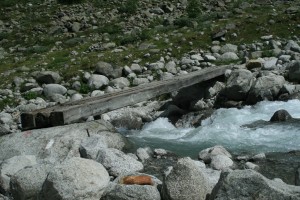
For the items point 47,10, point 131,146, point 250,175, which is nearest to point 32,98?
point 131,146

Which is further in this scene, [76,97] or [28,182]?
[76,97]

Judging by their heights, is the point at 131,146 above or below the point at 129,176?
below

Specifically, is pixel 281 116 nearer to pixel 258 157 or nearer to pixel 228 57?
pixel 258 157

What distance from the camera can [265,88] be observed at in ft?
46.7

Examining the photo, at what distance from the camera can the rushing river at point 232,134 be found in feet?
35.0

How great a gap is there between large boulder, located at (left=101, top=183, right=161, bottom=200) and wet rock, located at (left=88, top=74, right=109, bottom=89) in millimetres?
9919

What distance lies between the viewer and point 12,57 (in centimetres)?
2167

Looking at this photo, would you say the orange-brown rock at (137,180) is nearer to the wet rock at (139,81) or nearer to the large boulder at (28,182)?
the large boulder at (28,182)

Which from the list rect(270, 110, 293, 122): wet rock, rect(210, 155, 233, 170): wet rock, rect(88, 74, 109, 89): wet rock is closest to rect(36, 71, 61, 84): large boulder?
rect(88, 74, 109, 89): wet rock

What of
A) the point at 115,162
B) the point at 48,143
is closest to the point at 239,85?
the point at 48,143

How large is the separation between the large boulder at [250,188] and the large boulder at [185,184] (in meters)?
0.69

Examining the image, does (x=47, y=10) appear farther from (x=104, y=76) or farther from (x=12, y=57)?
(x=104, y=76)

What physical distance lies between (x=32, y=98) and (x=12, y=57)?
21.5 ft

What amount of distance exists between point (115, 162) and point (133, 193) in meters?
1.75
